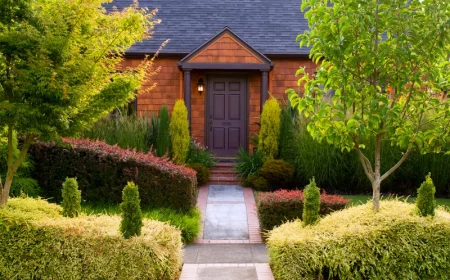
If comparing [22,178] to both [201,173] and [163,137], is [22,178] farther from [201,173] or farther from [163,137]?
[201,173]

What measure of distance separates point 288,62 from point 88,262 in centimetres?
1064

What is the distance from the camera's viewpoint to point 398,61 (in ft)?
18.4

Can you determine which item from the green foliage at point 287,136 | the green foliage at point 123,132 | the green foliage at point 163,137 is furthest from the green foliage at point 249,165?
the green foliage at point 123,132

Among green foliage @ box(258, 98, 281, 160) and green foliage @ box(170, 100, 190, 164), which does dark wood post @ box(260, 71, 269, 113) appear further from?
green foliage @ box(170, 100, 190, 164)

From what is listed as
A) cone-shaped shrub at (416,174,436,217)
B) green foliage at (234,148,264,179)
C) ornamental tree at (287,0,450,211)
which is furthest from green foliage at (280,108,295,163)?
cone-shaped shrub at (416,174,436,217)

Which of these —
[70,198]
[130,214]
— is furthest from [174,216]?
[130,214]

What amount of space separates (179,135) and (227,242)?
15.9ft

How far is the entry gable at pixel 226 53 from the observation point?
13820 mm

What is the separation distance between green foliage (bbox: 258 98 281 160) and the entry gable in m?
1.92

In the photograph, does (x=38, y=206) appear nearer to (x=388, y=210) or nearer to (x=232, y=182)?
(x=388, y=210)

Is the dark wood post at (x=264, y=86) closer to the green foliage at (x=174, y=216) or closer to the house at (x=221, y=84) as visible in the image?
the house at (x=221, y=84)

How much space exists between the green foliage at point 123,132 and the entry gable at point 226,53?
7.65 feet

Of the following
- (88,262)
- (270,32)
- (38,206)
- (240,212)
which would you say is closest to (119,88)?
(38,206)

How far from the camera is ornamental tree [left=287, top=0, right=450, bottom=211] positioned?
563 centimetres
